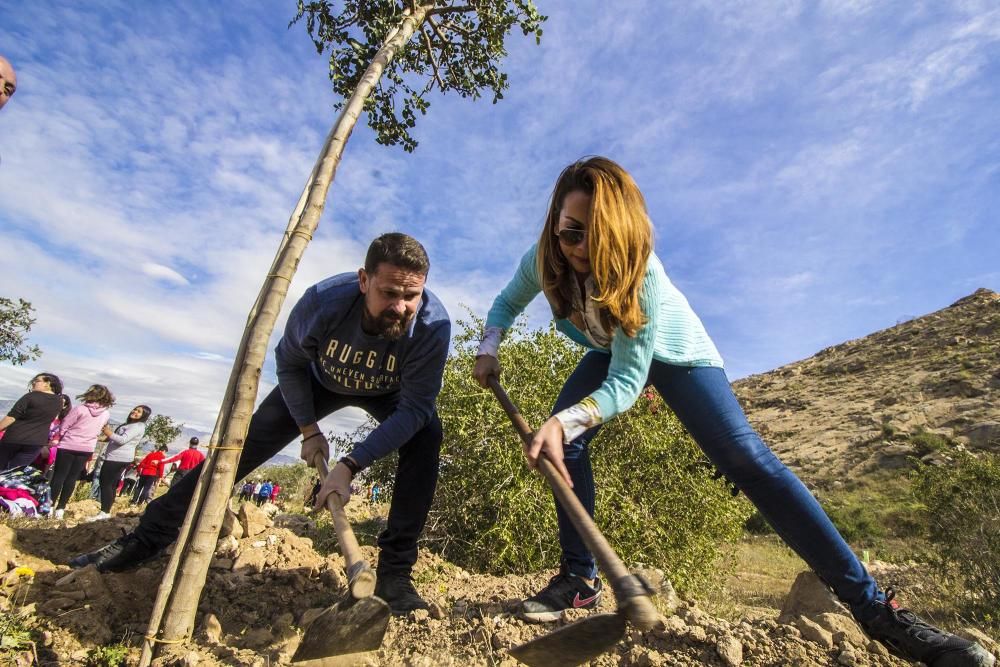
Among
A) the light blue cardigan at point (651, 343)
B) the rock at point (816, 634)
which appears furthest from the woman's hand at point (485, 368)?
the rock at point (816, 634)

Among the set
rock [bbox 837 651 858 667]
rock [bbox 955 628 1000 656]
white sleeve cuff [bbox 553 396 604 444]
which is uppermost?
white sleeve cuff [bbox 553 396 604 444]

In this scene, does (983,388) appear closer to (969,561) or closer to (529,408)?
(969,561)

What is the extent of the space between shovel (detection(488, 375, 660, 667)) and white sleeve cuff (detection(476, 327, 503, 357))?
968mm

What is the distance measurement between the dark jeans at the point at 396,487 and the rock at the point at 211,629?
1.83 feet

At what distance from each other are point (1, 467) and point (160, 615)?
5.34 m

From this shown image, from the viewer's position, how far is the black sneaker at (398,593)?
9.10 ft

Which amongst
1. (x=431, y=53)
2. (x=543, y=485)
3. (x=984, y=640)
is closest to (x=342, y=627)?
(x=984, y=640)

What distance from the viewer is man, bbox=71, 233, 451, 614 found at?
276 centimetres

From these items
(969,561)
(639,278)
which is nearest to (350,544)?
(639,278)

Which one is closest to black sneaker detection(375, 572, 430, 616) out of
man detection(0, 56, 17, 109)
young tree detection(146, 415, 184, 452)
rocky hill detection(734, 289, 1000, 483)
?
man detection(0, 56, 17, 109)

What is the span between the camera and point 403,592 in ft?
9.31

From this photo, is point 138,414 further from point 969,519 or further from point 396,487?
point 969,519

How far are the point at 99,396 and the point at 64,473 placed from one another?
0.97 m

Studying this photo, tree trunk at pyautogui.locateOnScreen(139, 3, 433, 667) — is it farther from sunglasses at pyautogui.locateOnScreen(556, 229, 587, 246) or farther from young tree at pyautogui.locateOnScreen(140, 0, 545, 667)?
sunglasses at pyautogui.locateOnScreen(556, 229, 587, 246)
